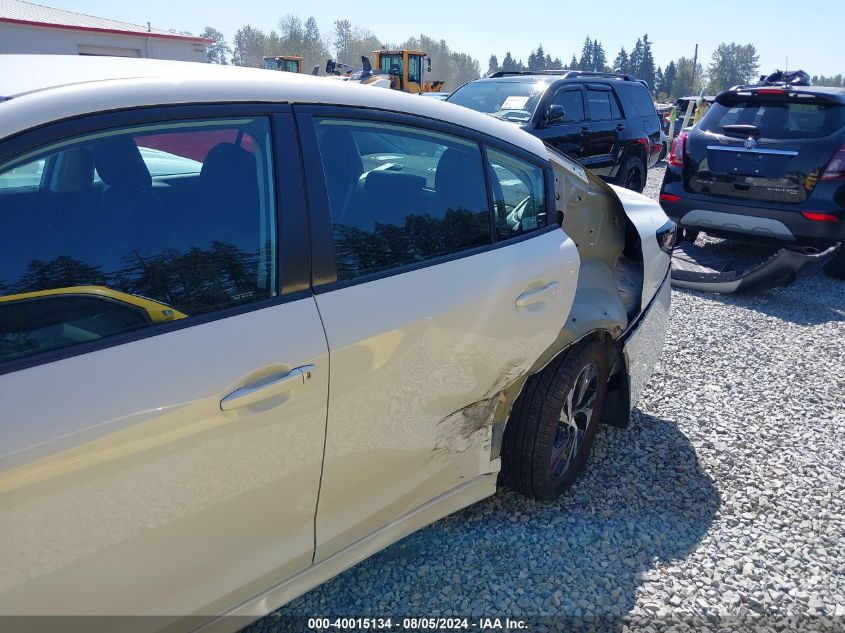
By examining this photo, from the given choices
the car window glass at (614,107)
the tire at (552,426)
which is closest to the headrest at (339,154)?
the tire at (552,426)

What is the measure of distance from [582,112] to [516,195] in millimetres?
6917

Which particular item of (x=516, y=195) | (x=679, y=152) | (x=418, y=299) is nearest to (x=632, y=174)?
(x=679, y=152)

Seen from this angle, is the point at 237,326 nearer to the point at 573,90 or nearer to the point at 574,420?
the point at 574,420

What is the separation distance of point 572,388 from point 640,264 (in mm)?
914

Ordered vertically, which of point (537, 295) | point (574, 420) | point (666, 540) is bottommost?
point (666, 540)

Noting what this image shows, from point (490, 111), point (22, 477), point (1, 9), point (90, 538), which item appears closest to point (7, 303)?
point (22, 477)

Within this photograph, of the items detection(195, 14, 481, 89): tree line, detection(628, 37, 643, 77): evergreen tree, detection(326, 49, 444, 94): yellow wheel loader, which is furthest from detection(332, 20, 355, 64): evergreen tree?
detection(326, 49, 444, 94): yellow wheel loader

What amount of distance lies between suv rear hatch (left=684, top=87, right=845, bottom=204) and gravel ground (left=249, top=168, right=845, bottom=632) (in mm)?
2744

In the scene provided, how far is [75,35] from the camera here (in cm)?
2194

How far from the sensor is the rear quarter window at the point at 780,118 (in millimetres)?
6070

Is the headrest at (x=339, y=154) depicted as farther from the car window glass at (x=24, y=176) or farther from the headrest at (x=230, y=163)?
the car window glass at (x=24, y=176)

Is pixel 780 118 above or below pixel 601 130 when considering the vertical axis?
above

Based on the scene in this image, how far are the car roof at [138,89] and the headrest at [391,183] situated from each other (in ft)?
0.69

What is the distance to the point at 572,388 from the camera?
2758 millimetres
